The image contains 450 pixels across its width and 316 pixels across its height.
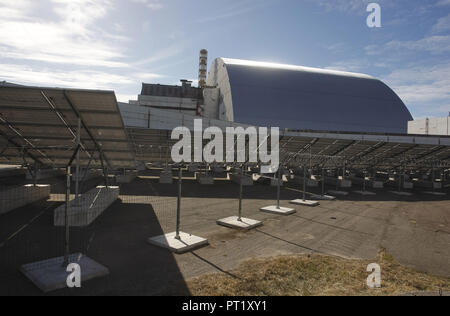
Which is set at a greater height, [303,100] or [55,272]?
[303,100]

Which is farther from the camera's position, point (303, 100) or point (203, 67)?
point (203, 67)

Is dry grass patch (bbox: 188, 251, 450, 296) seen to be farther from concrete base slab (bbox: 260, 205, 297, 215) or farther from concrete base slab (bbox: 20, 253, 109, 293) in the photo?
concrete base slab (bbox: 260, 205, 297, 215)

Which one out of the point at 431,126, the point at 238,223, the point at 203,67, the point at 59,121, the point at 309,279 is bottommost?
the point at 309,279

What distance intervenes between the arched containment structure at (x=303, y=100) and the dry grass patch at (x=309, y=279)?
48.8 m

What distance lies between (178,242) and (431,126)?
6283cm

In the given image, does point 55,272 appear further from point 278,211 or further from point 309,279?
point 278,211

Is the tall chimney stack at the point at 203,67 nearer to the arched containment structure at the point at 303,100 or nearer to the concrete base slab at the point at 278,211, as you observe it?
the arched containment structure at the point at 303,100

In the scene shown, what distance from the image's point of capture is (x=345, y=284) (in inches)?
289

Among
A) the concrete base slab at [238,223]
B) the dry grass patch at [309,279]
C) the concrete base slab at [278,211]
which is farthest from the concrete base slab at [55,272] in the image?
the concrete base slab at [278,211]

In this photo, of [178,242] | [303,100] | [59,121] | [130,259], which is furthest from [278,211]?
[303,100]

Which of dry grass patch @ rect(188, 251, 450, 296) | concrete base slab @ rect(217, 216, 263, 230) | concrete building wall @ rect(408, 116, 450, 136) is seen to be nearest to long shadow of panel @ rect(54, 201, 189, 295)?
dry grass patch @ rect(188, 251, 450, 296)

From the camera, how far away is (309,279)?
756cm

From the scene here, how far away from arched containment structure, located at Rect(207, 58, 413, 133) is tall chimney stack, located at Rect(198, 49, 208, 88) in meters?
10.9
